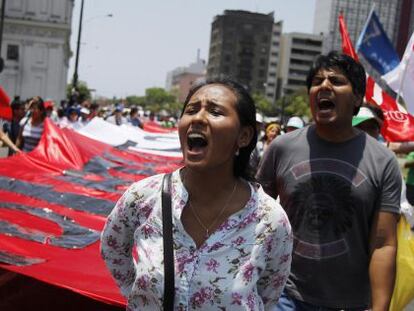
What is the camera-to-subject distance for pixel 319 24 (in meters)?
179

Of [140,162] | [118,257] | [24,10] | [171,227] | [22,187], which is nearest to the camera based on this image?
[171,227]

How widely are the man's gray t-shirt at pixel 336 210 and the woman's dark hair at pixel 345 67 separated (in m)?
0.26

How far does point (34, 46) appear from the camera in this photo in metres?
57.5

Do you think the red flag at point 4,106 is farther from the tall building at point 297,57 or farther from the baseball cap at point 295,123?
the tall building at point 297,57

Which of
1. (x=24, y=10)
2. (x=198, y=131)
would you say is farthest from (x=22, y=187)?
(x=24, y=10)

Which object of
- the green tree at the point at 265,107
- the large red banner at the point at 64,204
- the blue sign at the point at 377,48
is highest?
the blue sign at the point at 377,48

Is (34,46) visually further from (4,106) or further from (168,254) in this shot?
(168,254)

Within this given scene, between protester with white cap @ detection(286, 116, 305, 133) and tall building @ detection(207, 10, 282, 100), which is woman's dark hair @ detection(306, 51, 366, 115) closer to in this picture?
protester with white cap @ detection(286, 116, 305, 133)

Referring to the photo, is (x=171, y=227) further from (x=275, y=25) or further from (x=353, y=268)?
(x=275, y=25)

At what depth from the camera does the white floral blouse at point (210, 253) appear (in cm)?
232

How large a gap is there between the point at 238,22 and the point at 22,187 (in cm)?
17228

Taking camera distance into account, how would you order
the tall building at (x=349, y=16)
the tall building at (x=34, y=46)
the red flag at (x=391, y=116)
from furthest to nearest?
the tall building at (x=349, y=16), the tall building at (x=34, y=46), the red flag at (x=391, y=116)

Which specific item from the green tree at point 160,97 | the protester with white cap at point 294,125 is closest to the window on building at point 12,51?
the protester with white cap at point 294,125

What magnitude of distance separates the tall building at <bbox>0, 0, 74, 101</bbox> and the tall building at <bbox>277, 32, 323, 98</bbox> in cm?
10775
